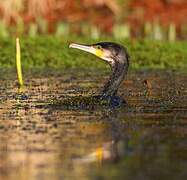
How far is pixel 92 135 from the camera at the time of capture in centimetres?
1010

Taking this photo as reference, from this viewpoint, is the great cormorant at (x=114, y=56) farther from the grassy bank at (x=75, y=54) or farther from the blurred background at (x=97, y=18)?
the blurred background at (x=97, y=18)

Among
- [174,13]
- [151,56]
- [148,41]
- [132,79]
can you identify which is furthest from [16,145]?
[174,13]

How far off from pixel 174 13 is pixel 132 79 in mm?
10503

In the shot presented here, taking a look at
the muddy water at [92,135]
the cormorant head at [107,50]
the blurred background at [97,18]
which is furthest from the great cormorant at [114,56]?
the blurred background at [97,18]

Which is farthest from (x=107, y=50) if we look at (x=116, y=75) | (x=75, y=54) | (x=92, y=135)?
(x=75, y=54)

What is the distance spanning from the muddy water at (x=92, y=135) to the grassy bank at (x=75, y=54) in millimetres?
4321

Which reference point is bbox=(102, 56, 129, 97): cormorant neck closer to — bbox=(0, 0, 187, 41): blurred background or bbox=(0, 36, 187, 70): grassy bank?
bbox=(0, 36, 187, 70): grassy bank

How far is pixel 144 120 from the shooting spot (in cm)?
1122

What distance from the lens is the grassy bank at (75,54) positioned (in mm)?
19766

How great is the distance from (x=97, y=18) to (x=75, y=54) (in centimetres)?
595

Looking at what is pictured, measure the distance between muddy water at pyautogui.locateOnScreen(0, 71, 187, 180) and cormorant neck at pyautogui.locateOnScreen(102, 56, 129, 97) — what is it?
0.29 metres

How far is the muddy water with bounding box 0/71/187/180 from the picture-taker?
8.31 metres

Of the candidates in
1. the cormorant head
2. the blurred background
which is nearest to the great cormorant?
the cormorant head

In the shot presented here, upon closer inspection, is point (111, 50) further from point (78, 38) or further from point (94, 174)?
point (78, 38)
